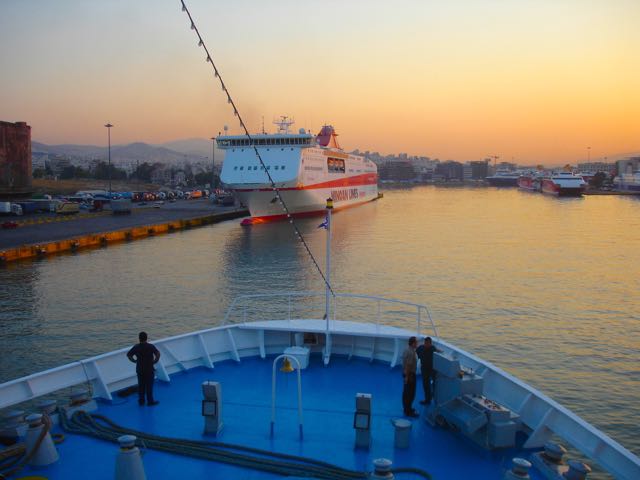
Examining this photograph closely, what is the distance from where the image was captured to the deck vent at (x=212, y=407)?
4.91 meters

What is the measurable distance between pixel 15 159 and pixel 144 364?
169 feet

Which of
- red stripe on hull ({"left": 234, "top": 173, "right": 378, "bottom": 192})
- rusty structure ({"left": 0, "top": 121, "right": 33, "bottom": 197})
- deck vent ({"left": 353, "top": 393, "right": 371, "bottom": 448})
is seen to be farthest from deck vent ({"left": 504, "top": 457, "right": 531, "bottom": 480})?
rusty structure ({"left": 0, "top": 121, "right": 33, "bottom": 197})

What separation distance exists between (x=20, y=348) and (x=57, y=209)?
29.1 m

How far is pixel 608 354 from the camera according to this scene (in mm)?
11242

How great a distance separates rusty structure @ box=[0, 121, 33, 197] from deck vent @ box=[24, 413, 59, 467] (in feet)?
161

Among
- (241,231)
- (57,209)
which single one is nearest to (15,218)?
(57,209)

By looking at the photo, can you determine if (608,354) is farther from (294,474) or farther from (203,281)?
(203,281)

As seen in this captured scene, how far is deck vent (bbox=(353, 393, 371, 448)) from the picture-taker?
15.3 ft

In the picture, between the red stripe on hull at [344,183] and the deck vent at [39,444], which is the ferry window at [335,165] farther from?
the deck vent at [39,444]

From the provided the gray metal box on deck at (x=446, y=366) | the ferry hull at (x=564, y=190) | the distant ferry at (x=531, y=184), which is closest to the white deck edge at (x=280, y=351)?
the gray metal box on deck at (x=446, y=366)

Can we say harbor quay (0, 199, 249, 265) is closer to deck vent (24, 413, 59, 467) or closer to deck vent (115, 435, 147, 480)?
deck vent (24, 413, 59, 467)

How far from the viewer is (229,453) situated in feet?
15.1

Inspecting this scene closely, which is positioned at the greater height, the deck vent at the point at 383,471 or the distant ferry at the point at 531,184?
the distant ferry at the point at 531,184

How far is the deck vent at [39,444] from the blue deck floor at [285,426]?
3.1 inches
